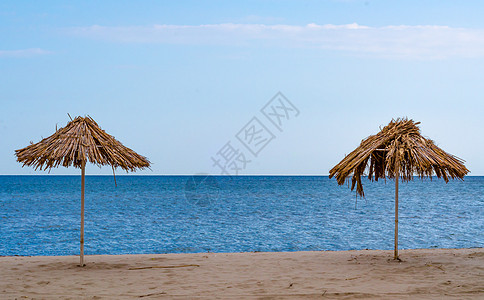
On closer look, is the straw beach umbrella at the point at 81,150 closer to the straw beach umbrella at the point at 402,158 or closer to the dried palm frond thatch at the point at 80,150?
the dried palm frond thatch at the point at 80,150

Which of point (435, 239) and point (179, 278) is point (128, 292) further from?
point (435, 239)

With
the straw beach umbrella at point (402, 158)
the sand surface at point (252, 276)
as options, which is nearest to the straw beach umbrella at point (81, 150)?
the sand surface at point (252, 276)

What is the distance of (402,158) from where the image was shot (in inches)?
293

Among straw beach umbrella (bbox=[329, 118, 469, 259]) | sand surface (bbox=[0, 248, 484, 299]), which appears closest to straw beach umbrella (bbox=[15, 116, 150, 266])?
sand surface (bbox=[0, 248, 484, 299])

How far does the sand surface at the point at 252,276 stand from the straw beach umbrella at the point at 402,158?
947mm

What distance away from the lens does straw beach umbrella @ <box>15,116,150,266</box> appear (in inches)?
282

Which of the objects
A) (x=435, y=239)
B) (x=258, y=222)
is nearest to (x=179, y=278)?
(x=435, y=239)

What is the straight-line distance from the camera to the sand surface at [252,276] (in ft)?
19.7

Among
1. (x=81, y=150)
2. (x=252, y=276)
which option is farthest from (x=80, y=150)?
(x=252, y=276)

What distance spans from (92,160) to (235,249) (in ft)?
33.7

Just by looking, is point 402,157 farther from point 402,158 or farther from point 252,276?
point 252,276

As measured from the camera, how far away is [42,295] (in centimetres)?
596

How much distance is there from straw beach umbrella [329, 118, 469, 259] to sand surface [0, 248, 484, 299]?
3.11ft

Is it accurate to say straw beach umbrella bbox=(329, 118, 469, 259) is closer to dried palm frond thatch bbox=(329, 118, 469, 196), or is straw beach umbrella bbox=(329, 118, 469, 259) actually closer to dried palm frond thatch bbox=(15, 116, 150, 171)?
dried palm frond thatch bbox=(329, 118, 469, 196)
